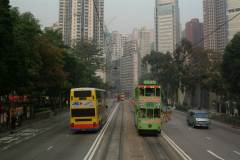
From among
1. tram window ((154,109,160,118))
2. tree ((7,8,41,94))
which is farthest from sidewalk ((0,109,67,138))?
tram window ((154,109,160,118))

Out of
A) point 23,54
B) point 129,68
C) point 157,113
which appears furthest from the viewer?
point 129,68

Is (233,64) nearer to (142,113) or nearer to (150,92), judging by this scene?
(150,92)

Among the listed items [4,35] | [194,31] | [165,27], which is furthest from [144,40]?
[4,35]

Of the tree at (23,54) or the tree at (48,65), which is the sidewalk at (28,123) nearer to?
the tree at (23,54)

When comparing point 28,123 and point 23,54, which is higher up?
point 23,54

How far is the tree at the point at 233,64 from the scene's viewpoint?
145 ft

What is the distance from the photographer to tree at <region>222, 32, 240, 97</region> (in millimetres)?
44294

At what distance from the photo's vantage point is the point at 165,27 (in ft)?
318

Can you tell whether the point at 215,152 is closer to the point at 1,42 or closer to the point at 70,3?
the point at 1,42

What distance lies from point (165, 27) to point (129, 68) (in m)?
39.0

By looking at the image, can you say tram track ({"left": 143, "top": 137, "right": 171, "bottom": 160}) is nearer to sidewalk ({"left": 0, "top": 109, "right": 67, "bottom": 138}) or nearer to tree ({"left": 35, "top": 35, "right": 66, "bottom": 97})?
sidewalk ({"left": 0, "top": 109, "right": 67, "bottom": 138})

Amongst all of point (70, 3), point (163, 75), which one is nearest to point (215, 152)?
point (70, 3)

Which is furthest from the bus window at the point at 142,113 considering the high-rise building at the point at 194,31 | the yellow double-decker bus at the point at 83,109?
the high-rise building at the point at 194,31

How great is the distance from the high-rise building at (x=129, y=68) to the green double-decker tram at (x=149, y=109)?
2830 inches
